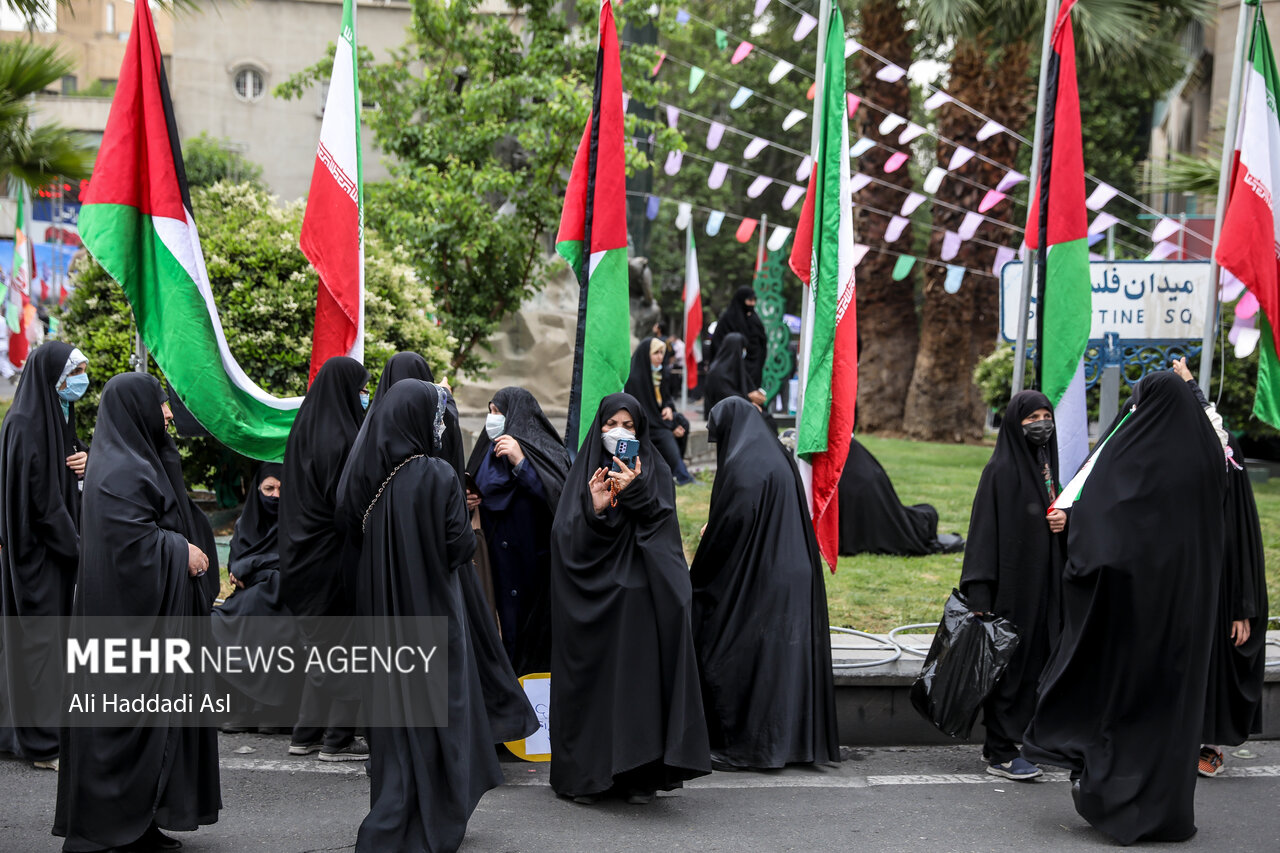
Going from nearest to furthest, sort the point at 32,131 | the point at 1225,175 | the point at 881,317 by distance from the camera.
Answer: the point at 1225,175, the point at 32,131, the point at 881,317

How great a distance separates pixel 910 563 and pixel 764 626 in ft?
13.3

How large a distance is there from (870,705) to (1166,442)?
73.7 inches

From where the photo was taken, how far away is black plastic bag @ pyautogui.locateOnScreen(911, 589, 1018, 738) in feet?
16.8

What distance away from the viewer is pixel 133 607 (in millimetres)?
4230

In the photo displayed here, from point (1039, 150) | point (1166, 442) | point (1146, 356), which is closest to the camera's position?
point (1166, 442)

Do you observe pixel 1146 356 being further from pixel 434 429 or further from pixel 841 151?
pixel 434 429

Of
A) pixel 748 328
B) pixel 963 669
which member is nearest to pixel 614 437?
pixel 963 669

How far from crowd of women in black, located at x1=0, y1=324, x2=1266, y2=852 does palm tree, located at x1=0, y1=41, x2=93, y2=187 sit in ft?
21.1

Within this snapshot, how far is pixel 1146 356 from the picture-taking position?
14.0 m

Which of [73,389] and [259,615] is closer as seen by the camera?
[73,389]

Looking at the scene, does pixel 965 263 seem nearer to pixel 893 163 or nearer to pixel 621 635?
pixel 893 163

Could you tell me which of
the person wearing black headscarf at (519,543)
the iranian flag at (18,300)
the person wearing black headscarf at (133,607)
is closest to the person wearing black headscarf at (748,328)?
the person wearing black headscarf at (519,543)

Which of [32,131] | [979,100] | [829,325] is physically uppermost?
[979,100]

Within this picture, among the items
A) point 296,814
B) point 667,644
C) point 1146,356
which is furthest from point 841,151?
point 1146,356
